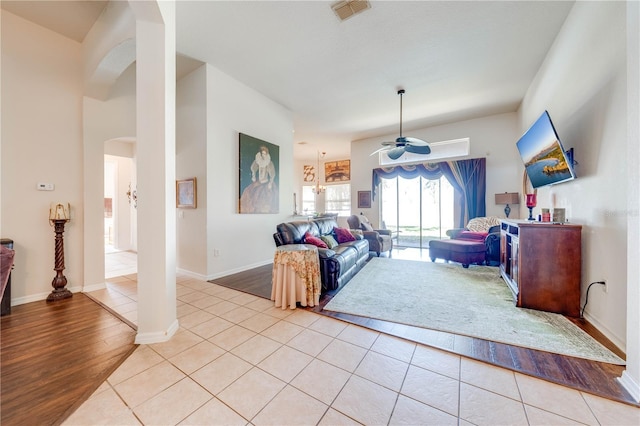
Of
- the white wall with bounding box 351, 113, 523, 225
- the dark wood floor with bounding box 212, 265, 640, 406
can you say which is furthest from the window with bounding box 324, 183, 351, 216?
the dark wood floor with bounding box 212, 265, 640, 406

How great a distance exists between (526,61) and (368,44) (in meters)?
2.58

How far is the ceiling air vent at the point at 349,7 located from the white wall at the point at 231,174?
2.30 metres

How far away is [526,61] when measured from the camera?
3568mm

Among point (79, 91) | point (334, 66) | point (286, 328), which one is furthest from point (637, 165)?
point (79, 91)

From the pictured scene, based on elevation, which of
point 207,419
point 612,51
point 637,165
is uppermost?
point 612,51

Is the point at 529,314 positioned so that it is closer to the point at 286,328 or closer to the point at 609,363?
the point at 609,363

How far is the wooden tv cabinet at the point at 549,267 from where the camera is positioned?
241 cm

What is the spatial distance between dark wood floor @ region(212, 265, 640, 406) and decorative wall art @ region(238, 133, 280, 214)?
2.83m

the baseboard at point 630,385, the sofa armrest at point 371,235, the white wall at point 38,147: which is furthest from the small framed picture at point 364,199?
the white wall at point 38,147

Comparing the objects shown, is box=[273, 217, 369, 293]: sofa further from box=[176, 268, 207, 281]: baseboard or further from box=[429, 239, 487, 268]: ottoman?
box=[429, 239, 487, 268]: ottoman

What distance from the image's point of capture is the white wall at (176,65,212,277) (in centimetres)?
377

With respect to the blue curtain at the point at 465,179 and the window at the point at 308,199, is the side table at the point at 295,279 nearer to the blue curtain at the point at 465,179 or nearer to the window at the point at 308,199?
the blue curtain at the point at 465,179

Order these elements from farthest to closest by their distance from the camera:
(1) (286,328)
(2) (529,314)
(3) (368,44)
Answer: (3) (368,44)
(2) (529,314)
(1) (286,328)

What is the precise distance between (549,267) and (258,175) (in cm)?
447
